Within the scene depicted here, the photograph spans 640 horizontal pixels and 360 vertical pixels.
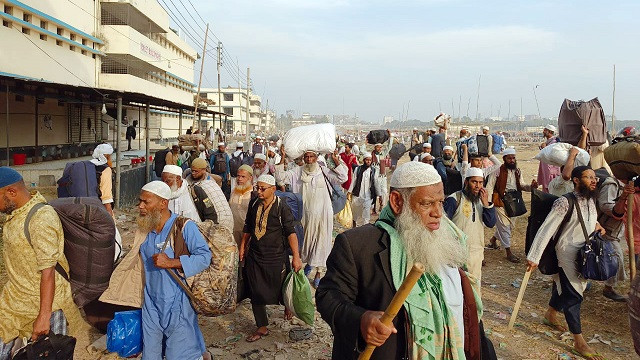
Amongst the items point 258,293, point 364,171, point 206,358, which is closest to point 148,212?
point 206,358

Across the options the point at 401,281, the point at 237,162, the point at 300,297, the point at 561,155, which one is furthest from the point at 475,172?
the point at 237,162

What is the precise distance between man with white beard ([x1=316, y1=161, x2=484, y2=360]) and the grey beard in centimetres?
161

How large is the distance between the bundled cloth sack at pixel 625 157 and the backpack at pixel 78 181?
615cm

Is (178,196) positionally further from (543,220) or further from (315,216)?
(543,220)

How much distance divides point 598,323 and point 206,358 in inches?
171

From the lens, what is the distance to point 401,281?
190 centimetres

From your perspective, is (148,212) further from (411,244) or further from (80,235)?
(411,244)

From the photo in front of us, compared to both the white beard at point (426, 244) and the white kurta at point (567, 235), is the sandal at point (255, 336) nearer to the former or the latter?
the white kurta at point (567, 235)

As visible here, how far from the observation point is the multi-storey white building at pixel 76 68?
14.5 m

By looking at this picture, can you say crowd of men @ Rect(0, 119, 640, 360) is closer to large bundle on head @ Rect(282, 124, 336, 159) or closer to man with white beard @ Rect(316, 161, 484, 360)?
man with white beard @ Rect(316, 161, 484, 360)

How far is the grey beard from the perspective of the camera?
3.16 metres

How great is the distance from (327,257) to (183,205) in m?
1.83

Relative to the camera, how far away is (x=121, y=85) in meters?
26.9

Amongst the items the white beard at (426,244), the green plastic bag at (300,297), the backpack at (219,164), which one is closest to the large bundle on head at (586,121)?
the green plastic bag at (300,297)
